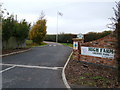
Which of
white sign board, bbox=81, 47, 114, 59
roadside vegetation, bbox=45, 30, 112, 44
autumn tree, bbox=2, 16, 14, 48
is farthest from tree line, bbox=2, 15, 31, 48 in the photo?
roadside vegetation, bbox=45, 30, 112, 44

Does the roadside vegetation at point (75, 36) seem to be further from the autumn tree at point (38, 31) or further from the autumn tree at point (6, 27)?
the autumn tree at point (6, 27)

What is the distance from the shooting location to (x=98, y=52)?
23.8 ft

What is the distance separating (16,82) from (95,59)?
5031 mm

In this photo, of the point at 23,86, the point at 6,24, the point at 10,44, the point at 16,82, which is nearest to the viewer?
the point at 23,86

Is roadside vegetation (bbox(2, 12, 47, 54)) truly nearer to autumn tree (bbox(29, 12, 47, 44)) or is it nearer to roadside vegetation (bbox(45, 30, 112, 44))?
autumn tree (bbox(29, 12, 47, 44))

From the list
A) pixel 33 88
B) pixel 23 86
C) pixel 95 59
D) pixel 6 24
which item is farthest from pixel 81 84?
pixel 6 24

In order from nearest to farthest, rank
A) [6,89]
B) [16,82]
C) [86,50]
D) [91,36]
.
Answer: [6,89] → [16,82] → [86,50] → [91,36]

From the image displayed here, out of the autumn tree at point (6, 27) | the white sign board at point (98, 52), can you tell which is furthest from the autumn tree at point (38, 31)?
the white sign board at point (98, 52)

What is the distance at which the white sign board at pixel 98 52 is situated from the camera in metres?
6.58

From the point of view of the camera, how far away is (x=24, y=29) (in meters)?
16.7

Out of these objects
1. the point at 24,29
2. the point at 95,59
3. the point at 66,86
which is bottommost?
the point at 66,86

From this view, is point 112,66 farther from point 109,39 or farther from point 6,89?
point 6,89

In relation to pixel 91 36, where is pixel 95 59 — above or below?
below

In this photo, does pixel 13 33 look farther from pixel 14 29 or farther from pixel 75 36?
pixel 75 36
